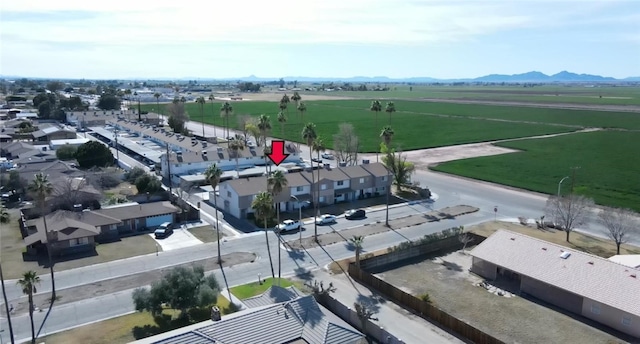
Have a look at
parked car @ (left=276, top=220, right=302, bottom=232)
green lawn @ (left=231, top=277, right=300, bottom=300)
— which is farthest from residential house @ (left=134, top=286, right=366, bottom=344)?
parked car @ (left=276, top=220, right=302, bottom=232)

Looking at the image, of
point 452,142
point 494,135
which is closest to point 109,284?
point 452,142

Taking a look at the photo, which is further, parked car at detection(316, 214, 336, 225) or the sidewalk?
parked car at detection(316, 214, 336, 225)

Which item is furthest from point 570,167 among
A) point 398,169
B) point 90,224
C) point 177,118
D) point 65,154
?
point 65,154

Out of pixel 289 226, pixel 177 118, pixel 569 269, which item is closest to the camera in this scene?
pixel 569 269

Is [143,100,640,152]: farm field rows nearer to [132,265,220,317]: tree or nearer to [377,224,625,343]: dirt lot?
[377,224,625,343]: dirt lot

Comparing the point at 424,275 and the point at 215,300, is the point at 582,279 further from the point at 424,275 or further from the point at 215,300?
the point at 215,300

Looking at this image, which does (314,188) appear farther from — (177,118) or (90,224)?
(177,118)

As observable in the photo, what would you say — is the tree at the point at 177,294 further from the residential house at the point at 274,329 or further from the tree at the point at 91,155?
the tree at the point at 91,155

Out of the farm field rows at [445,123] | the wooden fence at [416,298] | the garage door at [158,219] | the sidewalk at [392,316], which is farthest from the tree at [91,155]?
the wooden fence at [416,298]
